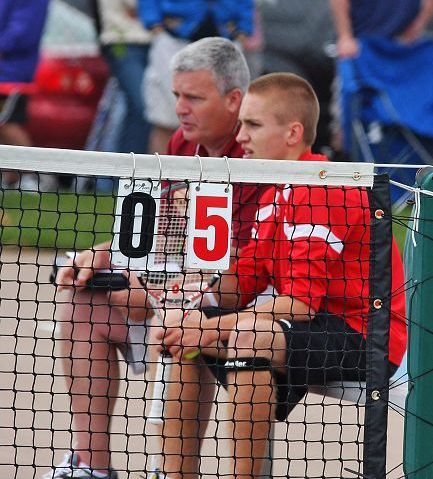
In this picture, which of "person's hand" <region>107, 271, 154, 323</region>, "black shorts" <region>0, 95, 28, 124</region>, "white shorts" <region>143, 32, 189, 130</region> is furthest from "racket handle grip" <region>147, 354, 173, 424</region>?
"black shorts" <region>0, 95, 28, 124</region>

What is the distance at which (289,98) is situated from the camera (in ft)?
16.0

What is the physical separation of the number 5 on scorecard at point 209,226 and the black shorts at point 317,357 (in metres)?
0.45

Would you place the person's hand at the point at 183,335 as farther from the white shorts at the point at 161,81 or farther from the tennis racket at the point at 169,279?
the white shorts at the point at 161,81

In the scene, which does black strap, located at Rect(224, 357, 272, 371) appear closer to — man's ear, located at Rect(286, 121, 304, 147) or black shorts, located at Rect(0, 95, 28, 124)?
man's ear, located at Rect(286, 121, 304, 147)

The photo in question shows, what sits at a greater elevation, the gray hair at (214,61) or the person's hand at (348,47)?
the person's hand at (348,47)

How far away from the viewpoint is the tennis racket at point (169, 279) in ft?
14.9

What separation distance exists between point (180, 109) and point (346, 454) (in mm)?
1568

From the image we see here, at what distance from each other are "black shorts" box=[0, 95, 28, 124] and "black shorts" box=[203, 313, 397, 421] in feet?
23.9

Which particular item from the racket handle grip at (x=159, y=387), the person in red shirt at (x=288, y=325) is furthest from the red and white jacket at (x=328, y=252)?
the racket handle grip at (x=159, y=387)

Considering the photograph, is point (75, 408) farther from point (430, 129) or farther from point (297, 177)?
point (430, 129)

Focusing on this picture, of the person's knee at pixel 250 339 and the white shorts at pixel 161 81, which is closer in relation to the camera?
the person's knee at pixel 250 339

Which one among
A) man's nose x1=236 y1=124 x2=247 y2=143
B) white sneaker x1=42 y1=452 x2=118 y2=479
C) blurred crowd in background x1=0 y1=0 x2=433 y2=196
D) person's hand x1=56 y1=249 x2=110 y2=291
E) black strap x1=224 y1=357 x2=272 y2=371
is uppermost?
blurred crowd in background x1=0 y1=0 x2=433 y2=196

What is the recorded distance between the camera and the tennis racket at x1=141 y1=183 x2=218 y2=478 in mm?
4555

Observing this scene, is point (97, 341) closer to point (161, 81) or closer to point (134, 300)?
A: point (134, 300)
